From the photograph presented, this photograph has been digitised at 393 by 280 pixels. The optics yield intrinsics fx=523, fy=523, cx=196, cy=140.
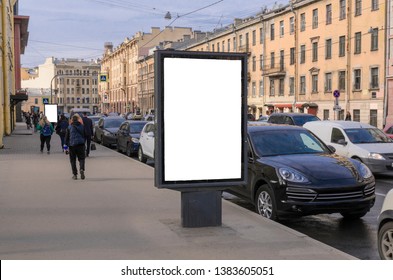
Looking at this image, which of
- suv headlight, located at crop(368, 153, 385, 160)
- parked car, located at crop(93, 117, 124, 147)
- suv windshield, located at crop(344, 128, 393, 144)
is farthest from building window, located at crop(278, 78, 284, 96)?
suv headlight, located at crop(368, 153, 385, 160)

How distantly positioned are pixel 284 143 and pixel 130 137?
41.5 feet

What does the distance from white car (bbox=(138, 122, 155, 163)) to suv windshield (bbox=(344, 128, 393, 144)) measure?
620cm

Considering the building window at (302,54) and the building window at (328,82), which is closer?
the building window at (328,82)

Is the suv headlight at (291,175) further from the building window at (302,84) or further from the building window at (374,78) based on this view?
the building window at (302,84)

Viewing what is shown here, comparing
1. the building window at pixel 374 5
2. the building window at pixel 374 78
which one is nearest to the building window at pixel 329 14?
the building window at pixel 374 5

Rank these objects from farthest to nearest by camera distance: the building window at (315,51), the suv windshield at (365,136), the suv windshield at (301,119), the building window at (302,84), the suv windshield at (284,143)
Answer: the building window at (302,84) → the building window at (315,51) → the suv windshield at (301,119) → the suv windshield at (365,136) → the suv windshield at (284,143)

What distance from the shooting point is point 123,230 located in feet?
23.9

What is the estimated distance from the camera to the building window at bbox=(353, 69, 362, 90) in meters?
42.4

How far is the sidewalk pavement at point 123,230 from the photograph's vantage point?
6035 mm

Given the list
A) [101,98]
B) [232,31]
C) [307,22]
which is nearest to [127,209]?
[307,22]

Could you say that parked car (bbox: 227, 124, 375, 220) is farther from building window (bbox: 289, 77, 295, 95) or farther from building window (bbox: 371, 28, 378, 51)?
building window (bbox: 289, 77, 295, 95)

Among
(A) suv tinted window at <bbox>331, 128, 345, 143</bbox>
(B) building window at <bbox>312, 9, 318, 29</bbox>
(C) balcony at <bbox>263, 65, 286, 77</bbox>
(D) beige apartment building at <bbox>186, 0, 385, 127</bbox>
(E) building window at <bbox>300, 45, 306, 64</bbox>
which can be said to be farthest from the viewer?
(C) balcony at <bbox>263, 65, 286, 77</bbox>

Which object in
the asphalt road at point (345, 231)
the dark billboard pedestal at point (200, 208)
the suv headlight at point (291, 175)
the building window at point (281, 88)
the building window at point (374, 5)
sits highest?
the building window at point (374, 5)

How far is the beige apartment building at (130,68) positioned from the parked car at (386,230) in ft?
268
